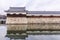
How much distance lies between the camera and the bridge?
8039mm

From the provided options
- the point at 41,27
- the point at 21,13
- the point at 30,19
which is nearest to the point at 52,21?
the point at 41,27

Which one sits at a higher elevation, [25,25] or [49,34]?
[25,25]

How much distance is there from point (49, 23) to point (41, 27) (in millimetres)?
611

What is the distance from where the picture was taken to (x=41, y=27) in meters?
Answer: 8.52

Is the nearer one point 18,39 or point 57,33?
point 18,39

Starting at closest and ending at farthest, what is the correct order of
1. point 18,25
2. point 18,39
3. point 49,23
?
point 18,39, point 18,25, point 49,23

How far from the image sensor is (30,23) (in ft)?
27.7

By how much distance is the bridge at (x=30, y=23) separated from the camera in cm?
804

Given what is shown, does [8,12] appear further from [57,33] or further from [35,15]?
[57,33]

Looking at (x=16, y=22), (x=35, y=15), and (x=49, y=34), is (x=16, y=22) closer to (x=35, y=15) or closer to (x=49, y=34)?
(x=35, y=15)

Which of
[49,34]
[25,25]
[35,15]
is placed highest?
[35,15]

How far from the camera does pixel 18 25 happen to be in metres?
8.02

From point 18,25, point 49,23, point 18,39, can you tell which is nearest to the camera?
point 18,39

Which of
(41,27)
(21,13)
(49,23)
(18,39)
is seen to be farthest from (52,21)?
(18,39)
